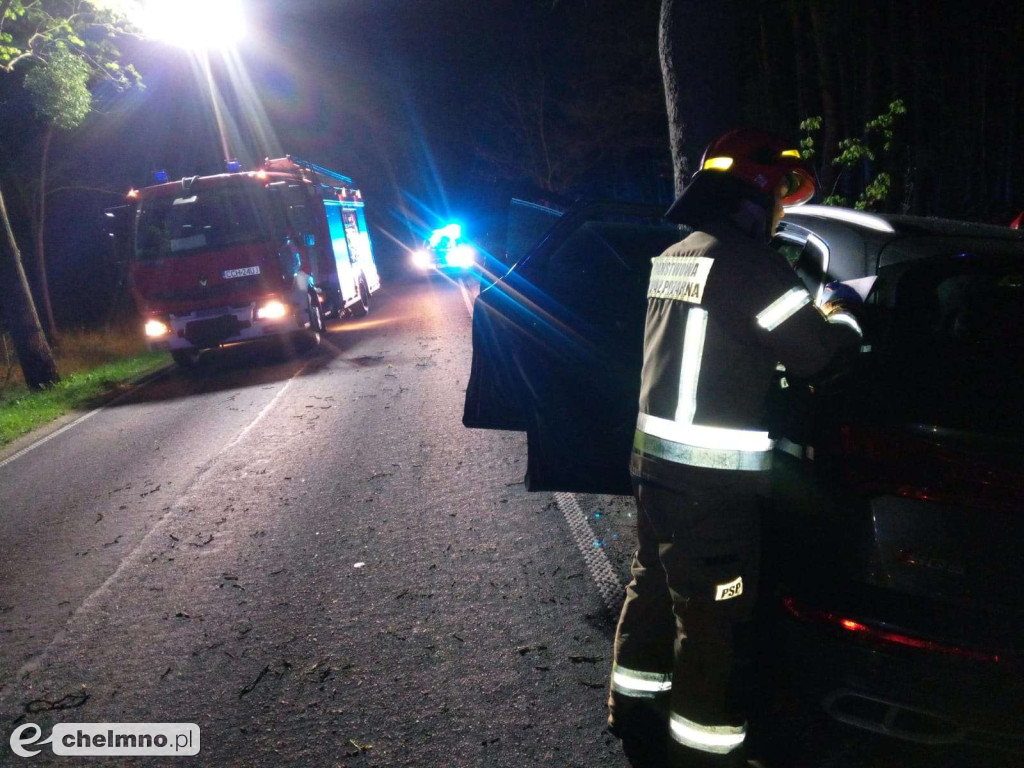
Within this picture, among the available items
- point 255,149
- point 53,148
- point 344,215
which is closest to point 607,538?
point 344,215

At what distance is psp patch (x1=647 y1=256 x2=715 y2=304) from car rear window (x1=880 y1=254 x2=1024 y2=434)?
2.16ft

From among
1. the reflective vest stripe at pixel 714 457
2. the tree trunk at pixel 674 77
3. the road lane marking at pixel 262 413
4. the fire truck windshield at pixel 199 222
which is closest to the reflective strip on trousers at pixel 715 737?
the reflective vest stripe at pixel 714 457

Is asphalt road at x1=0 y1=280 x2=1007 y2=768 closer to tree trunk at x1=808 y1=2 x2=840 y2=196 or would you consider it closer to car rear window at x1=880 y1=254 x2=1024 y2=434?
car rear window at x1=880 y1=254 x2=1024 y2=434

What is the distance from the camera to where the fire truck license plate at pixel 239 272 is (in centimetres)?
1123

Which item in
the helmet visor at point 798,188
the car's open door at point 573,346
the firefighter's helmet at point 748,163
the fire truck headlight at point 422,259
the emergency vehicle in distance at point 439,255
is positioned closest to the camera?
the firefighter's helmet at point 748,163

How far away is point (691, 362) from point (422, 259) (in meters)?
32.8

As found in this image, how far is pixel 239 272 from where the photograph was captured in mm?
11234

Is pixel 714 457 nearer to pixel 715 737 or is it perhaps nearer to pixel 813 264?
pixel 715 737

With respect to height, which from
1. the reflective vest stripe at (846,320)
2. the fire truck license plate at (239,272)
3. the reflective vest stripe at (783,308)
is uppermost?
the reflective vest stripe at (783,308)

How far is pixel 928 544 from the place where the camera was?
2109 mm

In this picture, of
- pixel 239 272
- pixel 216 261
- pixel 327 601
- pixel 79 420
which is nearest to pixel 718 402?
pixel 327 601

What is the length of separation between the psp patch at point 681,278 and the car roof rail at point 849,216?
985 millimetres

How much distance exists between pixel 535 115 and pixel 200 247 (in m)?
30.1

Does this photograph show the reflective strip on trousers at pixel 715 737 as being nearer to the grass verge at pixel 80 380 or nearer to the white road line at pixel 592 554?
the white road line at pixel 592 554
